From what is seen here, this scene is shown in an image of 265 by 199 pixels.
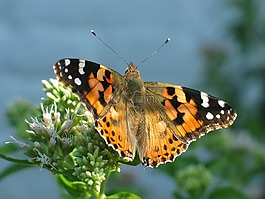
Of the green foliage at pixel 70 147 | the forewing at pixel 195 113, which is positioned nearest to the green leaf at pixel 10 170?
the green foliage at pixel 70 147

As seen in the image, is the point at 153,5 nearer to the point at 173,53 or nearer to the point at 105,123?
the point at 173,53

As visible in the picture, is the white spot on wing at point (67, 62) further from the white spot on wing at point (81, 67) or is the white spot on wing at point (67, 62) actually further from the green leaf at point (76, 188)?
the green leaf at point (76, 188)

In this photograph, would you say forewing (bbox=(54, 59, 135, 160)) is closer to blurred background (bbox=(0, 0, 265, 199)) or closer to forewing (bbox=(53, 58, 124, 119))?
forewing (bbox=(53, 58, 124, 119))

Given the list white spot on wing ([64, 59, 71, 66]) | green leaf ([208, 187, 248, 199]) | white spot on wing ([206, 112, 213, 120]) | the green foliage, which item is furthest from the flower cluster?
green leaf ([208, 187, 248, 199])

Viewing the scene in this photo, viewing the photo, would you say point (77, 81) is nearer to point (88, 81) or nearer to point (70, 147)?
point (88, 81)

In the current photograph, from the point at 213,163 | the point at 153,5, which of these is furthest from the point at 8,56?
the point at 213,163
